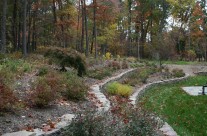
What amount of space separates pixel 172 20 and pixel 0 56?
111 feet

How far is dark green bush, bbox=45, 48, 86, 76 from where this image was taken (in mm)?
11805

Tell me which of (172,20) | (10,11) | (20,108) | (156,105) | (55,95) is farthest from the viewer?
(172,20)

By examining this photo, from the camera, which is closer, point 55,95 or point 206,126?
point 55,95

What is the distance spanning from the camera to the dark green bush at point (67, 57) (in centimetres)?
1180

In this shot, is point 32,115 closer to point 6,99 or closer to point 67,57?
point 6,99

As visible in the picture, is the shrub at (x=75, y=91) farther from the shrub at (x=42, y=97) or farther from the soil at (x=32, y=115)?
the shrub at (x=42, y=97)

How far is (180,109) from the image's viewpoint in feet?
35.2

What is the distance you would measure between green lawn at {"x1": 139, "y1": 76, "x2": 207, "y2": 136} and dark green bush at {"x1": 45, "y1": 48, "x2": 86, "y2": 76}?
2.84m

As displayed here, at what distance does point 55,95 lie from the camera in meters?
6.79

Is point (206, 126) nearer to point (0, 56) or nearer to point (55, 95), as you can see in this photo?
point (55, 95)

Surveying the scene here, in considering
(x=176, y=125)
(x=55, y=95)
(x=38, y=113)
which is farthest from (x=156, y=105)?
(x=38, y=113)

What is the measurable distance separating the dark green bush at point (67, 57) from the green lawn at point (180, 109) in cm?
284

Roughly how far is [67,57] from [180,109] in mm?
4629

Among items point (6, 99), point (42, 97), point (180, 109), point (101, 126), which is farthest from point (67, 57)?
point (101, 126)
